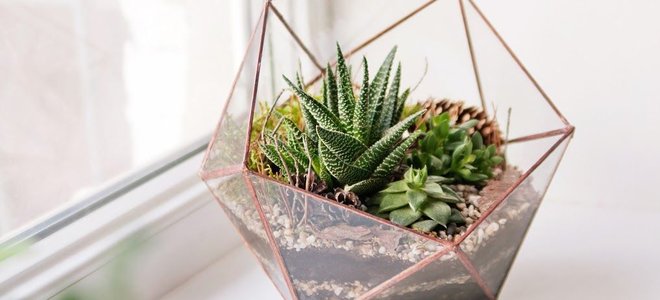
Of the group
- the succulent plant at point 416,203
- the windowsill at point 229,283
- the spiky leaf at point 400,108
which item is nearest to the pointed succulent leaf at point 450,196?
the succulent plant at point 416,203

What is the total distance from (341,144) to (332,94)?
0.09 metres

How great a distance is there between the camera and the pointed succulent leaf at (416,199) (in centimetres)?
76

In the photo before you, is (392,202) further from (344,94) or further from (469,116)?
(469,116)

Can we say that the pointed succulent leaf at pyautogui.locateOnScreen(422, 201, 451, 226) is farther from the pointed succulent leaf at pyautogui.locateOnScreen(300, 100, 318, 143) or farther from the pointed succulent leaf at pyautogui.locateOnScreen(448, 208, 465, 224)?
the pointed succulent leaf at pyautogui.locateOnScreen(300, 100, 318, 143)

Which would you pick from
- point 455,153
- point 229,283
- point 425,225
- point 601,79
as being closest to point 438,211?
point 425,225

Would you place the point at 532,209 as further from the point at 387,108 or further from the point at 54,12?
the point at 54,12

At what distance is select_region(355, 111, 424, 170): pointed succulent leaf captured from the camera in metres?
0.78

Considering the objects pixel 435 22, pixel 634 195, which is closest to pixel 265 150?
pixel 435 22

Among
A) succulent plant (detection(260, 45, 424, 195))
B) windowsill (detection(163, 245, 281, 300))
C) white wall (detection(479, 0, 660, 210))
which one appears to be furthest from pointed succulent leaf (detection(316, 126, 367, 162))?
white wall (detection(479, 0, 660, 210))

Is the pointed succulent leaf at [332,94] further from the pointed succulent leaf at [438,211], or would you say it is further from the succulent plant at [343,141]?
the pointed succulent leaf at [438,211]

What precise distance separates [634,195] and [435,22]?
0.41 m

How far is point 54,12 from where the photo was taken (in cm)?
90

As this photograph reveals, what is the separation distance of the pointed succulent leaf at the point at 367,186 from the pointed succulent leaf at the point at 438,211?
52 millimetres

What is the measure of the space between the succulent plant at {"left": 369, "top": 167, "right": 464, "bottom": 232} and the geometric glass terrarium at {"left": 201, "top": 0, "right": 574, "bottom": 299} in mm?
31
